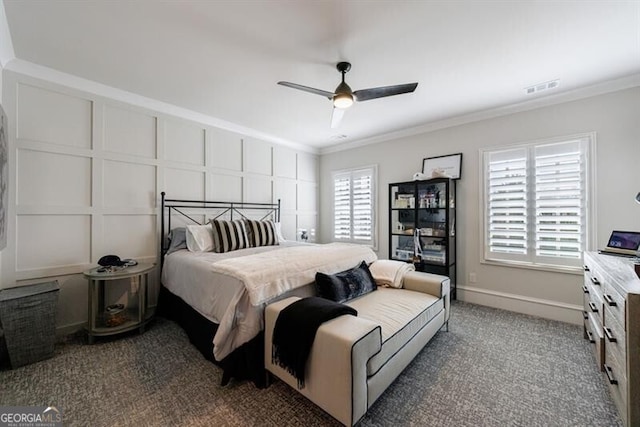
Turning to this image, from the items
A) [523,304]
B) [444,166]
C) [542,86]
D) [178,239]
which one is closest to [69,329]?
[178,239]

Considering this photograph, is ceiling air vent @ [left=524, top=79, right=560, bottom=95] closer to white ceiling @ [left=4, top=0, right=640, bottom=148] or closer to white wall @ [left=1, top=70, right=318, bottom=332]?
white ceiling @ [left=4, top=0, right=640, bottom=148]

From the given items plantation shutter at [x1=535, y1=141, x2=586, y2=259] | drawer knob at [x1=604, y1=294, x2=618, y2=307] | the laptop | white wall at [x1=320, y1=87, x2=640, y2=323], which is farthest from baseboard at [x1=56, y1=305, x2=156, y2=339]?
plantation shutter at [x1=535, y1=141, x2=586, y2=259]

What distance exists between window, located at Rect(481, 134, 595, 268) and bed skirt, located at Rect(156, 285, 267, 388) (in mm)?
3378

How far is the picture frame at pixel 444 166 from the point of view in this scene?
12.6 feet

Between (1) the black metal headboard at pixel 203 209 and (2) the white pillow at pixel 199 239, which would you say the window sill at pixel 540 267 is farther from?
(2) the white pillow at pixel 199 239

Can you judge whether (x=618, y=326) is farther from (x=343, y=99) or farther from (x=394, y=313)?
(x=343, y=99)

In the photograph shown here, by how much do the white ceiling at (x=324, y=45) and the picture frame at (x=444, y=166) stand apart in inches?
33.8

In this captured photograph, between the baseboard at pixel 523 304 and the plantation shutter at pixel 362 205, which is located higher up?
the plantation shutter at pixel 362 205

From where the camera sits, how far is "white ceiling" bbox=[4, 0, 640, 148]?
72.8 inches

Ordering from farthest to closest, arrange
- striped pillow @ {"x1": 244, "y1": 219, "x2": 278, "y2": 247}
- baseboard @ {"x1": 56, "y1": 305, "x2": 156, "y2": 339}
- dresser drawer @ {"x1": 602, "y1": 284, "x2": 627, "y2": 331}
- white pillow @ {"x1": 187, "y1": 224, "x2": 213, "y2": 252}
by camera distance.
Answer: striped pillow @ {"x1": 244, "y1": 219, "x2": 278, "y2": 247}
white pillow @ {"x1": 187, "y1": 224, "x2": 213, "y2": 252}
baseboard @ {"x1": 56, "y1": 305, "x2": 156, "y2": 339}
dresser drawer @ {"x1": 602, "y1": 284, "x2": 627, "y2": 331}

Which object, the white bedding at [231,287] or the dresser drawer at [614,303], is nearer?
the dresser drawer at [614,303]

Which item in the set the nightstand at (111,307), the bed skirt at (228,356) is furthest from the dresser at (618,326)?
the nightstand at (111,307)

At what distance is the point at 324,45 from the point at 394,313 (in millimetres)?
2408

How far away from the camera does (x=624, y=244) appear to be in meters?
2.25
